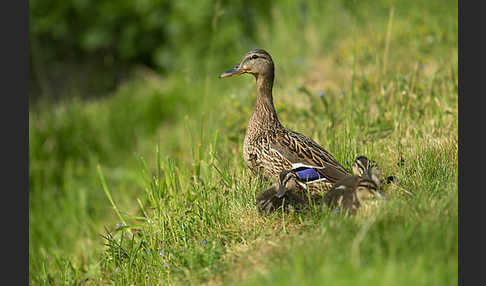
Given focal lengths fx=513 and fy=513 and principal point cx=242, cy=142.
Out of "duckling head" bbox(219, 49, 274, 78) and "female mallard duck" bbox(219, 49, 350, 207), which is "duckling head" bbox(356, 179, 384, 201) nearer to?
"female mallard duck" bbox(219, 49, 350, 207)

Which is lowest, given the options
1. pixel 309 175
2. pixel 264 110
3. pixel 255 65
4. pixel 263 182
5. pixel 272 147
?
pixel 263 182

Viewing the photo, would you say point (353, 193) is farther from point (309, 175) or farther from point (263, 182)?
point (263, 182)

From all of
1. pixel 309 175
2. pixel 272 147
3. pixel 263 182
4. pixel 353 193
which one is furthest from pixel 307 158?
pixel 353 193

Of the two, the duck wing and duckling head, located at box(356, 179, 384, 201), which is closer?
duckling head, located at box(356, 179, 384, 201)

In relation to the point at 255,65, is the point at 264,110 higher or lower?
lower

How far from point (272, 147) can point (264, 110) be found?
46 cm

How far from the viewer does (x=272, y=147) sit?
4.22 metres

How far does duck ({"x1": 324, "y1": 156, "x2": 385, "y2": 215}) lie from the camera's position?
11.1 ft

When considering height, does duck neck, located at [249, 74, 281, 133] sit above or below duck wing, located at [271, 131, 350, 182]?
above

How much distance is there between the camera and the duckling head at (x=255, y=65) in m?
4.50

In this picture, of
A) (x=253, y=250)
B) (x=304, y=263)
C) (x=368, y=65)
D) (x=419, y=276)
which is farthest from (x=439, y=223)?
(x=368, y=65)

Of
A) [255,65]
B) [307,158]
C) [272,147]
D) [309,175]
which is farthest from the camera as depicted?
[255,65]

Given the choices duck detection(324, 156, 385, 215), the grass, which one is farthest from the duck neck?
duck detection(324, 156, 385, 215)

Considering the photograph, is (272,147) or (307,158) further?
(272,147)
